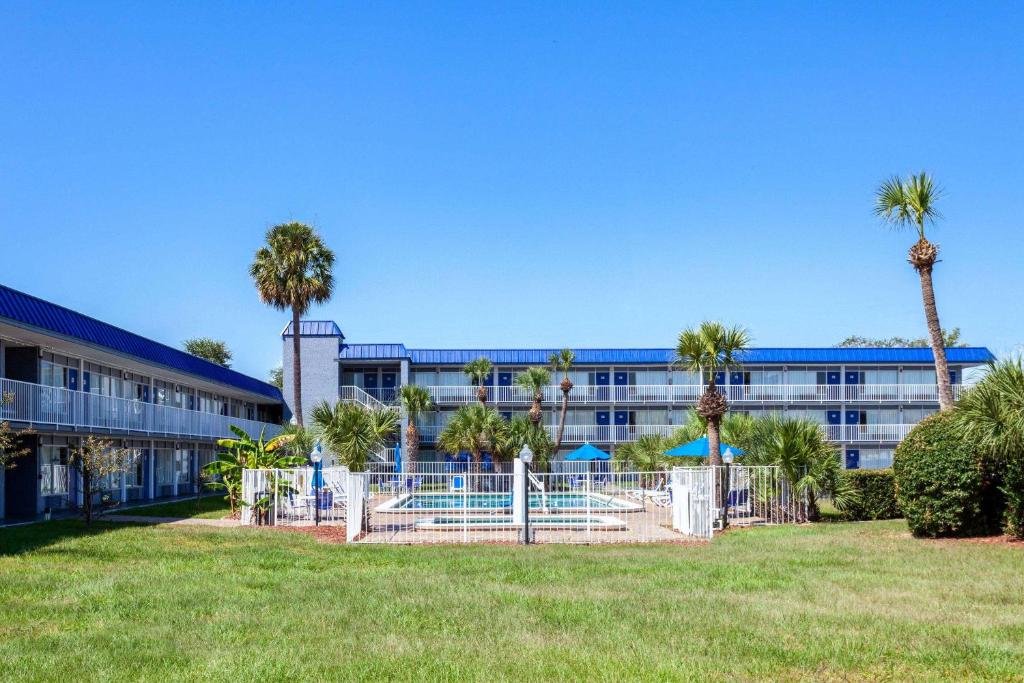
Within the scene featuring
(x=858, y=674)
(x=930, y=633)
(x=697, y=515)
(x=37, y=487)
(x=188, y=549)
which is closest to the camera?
(x=858, y=674)

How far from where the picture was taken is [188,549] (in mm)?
18188

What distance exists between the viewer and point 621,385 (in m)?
55.8

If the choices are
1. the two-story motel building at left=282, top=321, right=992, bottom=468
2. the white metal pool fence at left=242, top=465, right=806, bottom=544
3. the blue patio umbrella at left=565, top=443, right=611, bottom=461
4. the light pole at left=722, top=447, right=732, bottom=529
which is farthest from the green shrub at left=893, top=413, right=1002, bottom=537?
the two-story motel building at left=282, top=321, right=992, bottom=468

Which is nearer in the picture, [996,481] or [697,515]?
[996,481]

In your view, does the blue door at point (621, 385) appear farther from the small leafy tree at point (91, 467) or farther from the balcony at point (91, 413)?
the small leafy tree at point (91, 467)

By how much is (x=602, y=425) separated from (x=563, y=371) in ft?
12.5

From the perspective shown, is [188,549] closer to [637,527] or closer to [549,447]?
[637,527]

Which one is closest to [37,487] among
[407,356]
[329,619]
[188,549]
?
[188,549]

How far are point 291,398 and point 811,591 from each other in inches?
1703

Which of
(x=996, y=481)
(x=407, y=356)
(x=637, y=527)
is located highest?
(x=407, y=356)

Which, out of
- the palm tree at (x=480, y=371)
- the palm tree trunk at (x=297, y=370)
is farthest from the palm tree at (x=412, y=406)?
the palm tree trunk at (x=297, y=370)

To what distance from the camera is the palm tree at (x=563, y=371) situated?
51344mm

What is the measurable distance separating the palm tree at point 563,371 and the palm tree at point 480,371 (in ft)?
12.0

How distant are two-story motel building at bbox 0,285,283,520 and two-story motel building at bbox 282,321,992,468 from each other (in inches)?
417
